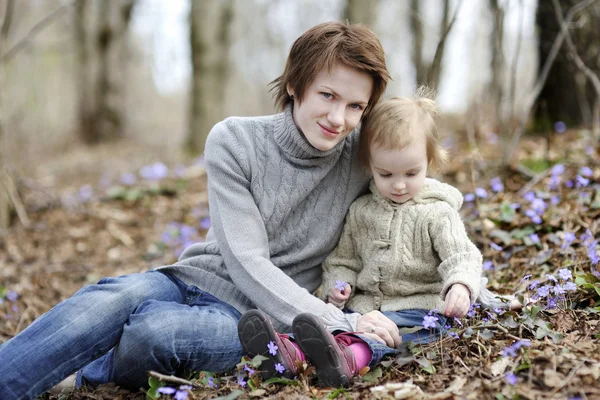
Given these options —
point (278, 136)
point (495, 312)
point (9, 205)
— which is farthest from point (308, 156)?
point (9, 205)

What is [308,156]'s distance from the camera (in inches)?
106

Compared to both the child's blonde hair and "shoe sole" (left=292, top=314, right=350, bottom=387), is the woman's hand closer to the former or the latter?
"shoe sole" (left=292, top=314, right=350, bottom=387)

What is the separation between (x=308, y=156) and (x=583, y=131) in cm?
368

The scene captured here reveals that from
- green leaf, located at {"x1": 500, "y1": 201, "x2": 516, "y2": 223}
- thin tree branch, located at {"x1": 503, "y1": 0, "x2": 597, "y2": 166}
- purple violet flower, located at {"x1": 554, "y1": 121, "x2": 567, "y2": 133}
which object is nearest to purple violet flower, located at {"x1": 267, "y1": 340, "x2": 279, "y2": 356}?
green leaf, located at {"x1": 500, "y1": 201, "x2": 516, "y2": 223}

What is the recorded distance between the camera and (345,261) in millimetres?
2748

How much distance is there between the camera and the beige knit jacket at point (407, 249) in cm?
250

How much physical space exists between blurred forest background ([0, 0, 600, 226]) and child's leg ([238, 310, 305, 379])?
1.97 meters

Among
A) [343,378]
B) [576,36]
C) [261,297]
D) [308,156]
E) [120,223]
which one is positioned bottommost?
[120,223]

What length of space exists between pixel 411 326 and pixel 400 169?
664 millimetres

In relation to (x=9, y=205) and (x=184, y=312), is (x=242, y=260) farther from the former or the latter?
(x=9, y=205)

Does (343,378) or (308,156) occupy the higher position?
(308,156)

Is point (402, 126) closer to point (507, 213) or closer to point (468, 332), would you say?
point (468, 332)

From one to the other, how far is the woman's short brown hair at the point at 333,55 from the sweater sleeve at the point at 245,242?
0.40m

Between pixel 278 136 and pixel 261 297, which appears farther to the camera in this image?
pixel 278 136
